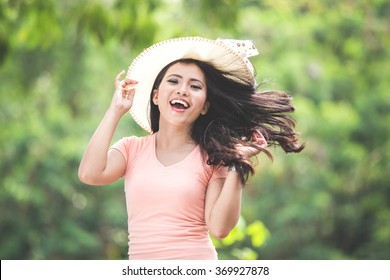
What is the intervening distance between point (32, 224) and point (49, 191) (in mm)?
653

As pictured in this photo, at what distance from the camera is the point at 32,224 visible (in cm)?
1605

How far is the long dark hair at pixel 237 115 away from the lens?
10.4ft

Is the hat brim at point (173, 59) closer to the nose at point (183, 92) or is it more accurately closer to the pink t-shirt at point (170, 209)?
the nose at point (183, 92)

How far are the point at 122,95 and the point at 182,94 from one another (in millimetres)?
208

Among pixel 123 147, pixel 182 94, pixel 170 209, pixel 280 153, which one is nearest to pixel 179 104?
pixel 182 94

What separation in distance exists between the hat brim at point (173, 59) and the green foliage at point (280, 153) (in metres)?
10.8

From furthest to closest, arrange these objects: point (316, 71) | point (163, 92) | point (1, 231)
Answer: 1. point (1, 231)
2. point (316, 71)
3. point (163, 92)

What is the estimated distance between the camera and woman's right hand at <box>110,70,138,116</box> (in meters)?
3.09

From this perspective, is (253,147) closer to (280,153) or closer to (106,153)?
A: (106,153)

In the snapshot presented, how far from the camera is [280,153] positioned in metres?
14.0

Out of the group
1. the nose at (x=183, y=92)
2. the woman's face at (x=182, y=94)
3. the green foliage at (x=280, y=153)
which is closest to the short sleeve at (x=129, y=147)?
the woman's face at (x=182, y=94)
